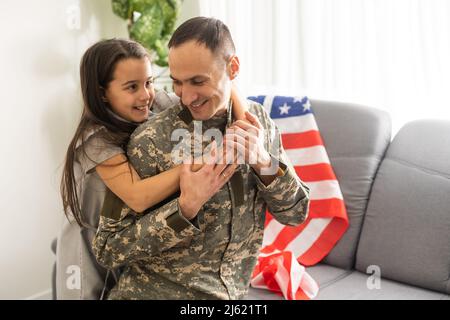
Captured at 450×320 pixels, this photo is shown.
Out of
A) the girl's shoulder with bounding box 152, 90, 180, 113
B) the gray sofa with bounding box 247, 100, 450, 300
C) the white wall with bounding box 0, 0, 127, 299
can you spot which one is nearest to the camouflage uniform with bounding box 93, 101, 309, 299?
the girl's shoulder with bounding box 152, 90, 180, 113

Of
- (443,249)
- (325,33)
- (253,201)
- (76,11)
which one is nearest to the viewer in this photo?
(253,201)

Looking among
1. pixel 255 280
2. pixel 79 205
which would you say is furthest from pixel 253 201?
pixel 255 280

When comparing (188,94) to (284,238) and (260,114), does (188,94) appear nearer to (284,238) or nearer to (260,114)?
(260,114)

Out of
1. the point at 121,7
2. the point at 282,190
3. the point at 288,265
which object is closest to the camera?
the point at 282,190

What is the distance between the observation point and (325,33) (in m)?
2.75

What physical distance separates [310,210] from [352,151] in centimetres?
29

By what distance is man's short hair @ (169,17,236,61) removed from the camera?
1349 millimetres

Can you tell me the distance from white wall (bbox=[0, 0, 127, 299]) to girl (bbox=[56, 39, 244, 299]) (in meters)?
1.31

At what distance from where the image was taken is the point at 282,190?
56.1 inches

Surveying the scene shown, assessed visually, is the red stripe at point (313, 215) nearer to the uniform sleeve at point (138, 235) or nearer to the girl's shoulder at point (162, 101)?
the girl's shoulder at point (162, 101)

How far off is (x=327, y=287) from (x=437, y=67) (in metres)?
0.98

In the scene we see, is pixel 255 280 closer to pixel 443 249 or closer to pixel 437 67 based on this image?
pixel 443 249

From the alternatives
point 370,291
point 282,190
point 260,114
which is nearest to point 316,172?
point 370,291

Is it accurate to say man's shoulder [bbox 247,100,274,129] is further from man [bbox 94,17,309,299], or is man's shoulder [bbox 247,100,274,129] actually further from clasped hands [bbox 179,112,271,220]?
clasped hands [bbox 179,112,271,220]
